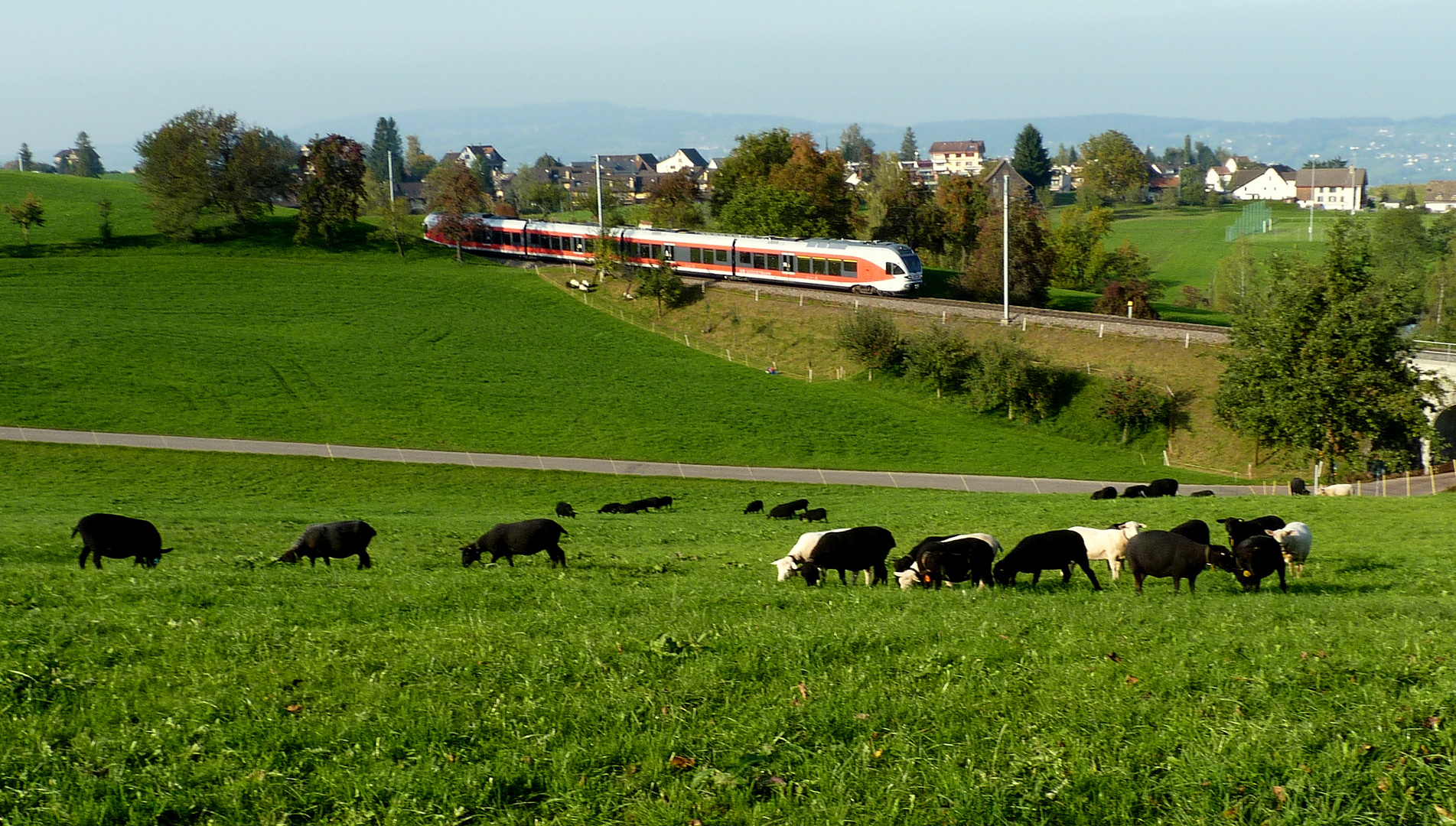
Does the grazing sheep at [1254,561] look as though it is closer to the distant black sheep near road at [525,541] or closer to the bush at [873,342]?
the distant black sheep near road at [525,541]

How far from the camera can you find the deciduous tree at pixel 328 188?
97.6 metres

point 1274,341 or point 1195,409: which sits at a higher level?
point 1274,341

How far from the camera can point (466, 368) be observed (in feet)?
208

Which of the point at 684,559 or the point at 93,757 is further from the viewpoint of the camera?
the point at 684,559

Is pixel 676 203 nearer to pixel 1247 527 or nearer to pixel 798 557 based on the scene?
pixel 1247 527

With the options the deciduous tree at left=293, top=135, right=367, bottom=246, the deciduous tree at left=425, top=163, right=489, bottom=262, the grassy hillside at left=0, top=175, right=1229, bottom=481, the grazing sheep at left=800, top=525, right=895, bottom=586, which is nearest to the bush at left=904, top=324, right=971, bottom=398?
the grassy hillside at left=0, top=175, right=1229, bottom=481

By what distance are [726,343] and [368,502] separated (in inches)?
1501

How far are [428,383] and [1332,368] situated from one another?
149 feet

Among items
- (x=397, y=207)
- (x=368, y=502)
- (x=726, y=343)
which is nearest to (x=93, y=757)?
(x=368, y=502)

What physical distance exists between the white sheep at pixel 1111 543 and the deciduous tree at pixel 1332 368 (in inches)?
995

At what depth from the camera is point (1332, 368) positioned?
3981 centimetres

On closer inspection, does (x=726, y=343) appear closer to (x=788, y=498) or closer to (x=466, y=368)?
(x=466, y=368)

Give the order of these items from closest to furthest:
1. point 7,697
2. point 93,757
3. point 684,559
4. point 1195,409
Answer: point 93,757, point 7,697, point 684,559, point 1195,409

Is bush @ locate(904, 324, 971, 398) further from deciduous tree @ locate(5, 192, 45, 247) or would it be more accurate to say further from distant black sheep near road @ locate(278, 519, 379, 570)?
deciduous tree @ locate(5, 192, 45, 247)
